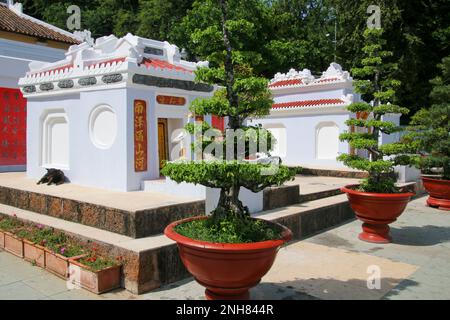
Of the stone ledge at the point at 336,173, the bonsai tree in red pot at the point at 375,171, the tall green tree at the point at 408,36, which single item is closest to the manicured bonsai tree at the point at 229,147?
the bonsai tree in red pot at the point at 375,171

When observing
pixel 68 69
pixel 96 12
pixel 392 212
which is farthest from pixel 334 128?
pixel 96 12

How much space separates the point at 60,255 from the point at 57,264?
0.47 feet

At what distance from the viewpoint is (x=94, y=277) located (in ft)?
17.1

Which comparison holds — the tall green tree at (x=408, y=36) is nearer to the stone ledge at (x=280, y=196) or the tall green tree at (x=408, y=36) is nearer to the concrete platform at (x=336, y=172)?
the concrete platform at (x=336, y=172)

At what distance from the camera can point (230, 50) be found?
4543 millimetres

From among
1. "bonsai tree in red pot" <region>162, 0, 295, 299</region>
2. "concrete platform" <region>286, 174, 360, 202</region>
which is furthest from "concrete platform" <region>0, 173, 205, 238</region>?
"concrete platform" <region>286, 174, 360, 202</region>

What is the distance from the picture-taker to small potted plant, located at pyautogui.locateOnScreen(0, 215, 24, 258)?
671cm

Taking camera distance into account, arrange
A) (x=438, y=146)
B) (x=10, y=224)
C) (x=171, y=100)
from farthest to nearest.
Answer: (x=438, y=146), (x=171, y=100), (x=10, y=224)

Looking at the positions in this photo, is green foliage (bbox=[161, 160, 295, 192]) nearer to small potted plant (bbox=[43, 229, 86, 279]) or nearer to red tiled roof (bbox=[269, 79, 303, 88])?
small potted plant (bbox=[43, 229, 86, 279])

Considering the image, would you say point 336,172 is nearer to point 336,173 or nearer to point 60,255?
point 336,173

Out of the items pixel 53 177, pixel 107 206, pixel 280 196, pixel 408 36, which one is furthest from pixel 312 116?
pixel 107 206

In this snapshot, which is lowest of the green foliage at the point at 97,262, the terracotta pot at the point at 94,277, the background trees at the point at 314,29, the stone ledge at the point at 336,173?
the terracotta pot at the point at 94,277

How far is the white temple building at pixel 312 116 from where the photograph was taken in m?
16.3

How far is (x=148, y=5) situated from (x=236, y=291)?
86.5 feet
